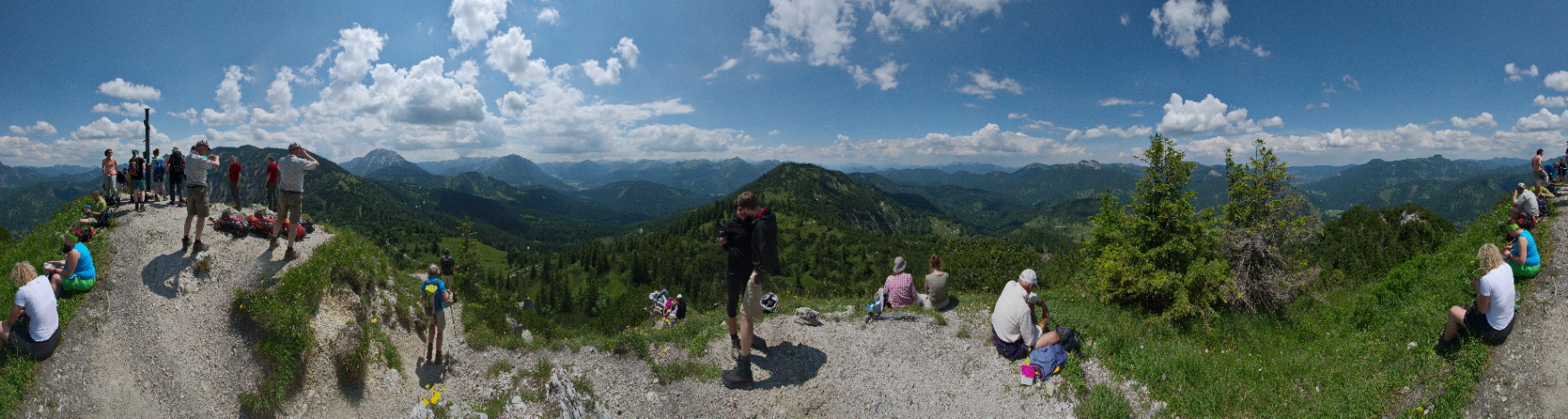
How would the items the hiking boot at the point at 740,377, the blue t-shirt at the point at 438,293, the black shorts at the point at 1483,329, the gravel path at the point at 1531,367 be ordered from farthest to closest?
the blue t-shirt at the point at 438,293
the hiking boot at the point at 740,377
the black shorts at the point at 1483,329
the gravel path at the point at 1531,367

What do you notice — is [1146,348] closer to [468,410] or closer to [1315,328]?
[1315,328]

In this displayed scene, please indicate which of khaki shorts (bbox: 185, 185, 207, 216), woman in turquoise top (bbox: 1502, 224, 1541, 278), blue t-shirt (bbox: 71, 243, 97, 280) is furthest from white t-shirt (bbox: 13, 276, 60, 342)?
woman in turquoise top (bbox: 1502, 224, 1541, 278)

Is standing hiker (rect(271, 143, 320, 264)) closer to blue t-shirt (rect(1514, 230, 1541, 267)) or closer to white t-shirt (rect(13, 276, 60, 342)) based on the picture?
white t-shirt (rect(13, 276, 60, 342))

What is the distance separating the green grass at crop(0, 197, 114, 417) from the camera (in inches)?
366

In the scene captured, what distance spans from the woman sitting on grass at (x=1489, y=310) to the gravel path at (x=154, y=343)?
2307cm

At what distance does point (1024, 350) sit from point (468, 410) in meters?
12.1

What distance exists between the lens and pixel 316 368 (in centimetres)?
1189

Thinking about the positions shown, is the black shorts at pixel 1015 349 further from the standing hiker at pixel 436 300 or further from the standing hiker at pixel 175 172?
the standing hiker at pixel 175 172

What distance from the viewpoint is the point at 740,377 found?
32.8ft

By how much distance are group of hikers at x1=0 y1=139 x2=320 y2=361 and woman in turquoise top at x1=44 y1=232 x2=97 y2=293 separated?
0.04ft

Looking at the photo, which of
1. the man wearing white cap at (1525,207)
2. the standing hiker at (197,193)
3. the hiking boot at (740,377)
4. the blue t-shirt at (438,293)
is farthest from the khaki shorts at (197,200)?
the man wearing white cap at (1525,207)

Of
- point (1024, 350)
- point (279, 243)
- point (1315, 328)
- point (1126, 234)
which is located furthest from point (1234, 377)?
point (279, 243)

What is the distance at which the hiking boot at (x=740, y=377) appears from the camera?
9942mm

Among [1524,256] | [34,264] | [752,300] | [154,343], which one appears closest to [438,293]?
[154,343]
